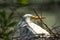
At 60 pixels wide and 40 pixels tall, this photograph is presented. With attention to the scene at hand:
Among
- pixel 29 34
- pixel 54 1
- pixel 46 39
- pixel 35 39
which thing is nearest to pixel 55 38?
pixel 46 39

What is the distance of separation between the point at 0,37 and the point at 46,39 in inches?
21.5

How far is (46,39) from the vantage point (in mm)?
1697

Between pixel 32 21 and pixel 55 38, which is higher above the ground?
pixel 55 38

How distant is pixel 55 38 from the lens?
5.31 feet

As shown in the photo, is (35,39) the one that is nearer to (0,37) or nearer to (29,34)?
(29,34)

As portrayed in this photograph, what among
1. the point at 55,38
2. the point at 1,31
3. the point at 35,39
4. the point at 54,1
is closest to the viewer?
the point at 55,38

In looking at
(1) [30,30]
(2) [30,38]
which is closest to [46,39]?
(2) [30,38]

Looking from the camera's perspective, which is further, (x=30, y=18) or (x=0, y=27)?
(x=30, y=18)

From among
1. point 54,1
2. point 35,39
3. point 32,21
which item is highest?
point 35,39

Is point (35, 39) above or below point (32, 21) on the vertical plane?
above

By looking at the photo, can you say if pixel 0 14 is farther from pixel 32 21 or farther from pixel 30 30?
pixel 32 21

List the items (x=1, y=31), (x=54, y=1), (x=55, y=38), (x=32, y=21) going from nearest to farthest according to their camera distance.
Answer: (x=55, y=38) → (x=1, y=31) → (x=32, y=21) → (x=54, y=1)

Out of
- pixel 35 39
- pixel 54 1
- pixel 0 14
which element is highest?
pixel 0 14

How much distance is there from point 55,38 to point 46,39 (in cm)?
9
